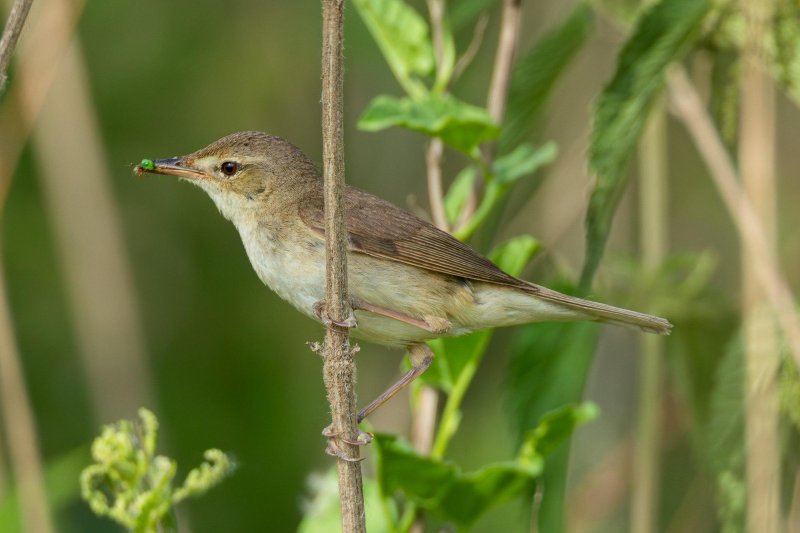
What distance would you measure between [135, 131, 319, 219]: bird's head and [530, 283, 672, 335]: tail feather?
905 mm

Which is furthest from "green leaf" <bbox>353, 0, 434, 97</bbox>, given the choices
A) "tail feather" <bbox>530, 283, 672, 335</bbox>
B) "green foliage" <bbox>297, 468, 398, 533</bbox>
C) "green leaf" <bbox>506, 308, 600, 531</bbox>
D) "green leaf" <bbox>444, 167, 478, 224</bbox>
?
"green foliage" <bbox>297, 468, 398, 533</bbox>

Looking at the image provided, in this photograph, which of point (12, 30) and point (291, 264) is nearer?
point (12, 30)

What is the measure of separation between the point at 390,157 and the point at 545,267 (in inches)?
76.5

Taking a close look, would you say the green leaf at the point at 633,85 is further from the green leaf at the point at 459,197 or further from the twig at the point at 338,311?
the twig at the point at 338,311

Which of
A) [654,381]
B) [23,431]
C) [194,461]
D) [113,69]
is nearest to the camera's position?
[654,381]

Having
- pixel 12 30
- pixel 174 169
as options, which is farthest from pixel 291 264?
pixel 12 30

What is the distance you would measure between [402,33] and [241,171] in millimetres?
819

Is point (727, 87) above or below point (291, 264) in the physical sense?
above

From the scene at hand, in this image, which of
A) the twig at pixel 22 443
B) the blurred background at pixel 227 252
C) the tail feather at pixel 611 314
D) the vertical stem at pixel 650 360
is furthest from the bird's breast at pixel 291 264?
the blurred background at pixel 227 252

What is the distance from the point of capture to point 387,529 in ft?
9.74

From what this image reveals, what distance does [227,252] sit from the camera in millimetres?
5855

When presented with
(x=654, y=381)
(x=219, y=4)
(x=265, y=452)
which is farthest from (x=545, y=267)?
(x=219, y=4)

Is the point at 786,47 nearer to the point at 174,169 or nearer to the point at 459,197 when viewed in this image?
the point at 459,197

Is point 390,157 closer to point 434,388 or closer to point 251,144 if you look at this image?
point 251,144
